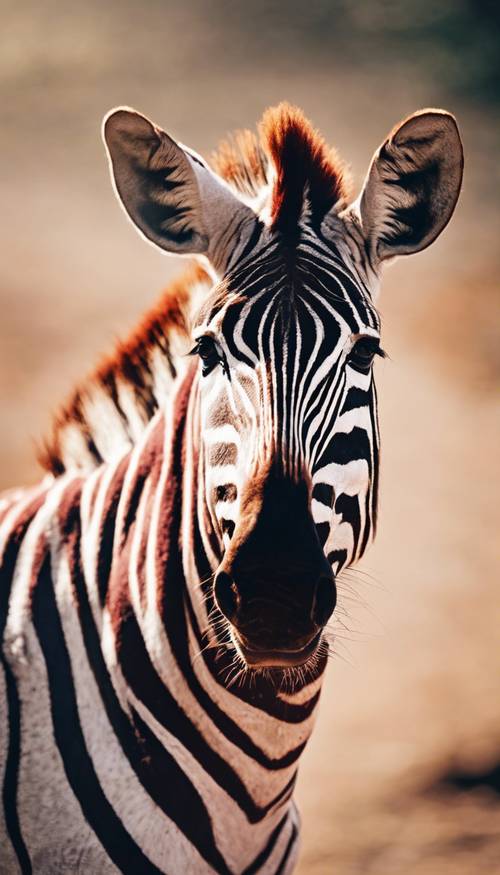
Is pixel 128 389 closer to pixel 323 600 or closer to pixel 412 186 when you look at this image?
pixel 412 186

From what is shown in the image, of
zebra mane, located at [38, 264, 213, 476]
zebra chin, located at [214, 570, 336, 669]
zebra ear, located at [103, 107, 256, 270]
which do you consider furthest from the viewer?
zebra mane, located at [38, 264, 213, 476]

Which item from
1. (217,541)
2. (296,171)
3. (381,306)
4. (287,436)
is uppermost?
(381,306)

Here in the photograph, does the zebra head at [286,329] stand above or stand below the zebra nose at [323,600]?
above

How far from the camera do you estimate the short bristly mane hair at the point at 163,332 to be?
10.8 ft

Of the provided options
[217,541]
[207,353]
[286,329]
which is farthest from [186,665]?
[286,329]

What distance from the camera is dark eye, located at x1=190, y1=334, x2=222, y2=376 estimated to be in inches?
118

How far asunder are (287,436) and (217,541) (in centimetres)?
50

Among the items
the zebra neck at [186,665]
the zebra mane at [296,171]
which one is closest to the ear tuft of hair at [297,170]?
the zebra mane at [296,171]

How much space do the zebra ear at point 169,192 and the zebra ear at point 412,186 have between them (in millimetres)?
436

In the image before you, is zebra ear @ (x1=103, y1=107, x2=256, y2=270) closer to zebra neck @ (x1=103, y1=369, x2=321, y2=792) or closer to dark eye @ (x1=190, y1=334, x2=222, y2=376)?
dark eye @ (x1=190, y1=334, x2=222, y2=376)

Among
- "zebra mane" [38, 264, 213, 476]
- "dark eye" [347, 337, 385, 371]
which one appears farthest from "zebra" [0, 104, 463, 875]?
"zebra mane" [38, 264, 213, 476]

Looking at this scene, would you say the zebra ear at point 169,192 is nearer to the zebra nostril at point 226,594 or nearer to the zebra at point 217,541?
the zebra at point 217,541

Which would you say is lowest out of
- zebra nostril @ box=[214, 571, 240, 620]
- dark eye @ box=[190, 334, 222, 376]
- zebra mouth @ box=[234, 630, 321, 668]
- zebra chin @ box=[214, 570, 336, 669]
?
zebra mouth @ box=[234, 630, 321, 668]

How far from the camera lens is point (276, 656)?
2.64m
